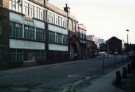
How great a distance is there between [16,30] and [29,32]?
6402 millimetres

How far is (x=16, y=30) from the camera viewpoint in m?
60.1

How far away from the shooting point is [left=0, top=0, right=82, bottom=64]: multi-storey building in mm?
57188

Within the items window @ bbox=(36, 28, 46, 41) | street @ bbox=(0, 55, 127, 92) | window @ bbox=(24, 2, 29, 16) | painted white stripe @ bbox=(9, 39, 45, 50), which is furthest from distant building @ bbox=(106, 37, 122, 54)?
street @ bbox=(0, 55, 127, 92)

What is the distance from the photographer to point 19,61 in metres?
59.5

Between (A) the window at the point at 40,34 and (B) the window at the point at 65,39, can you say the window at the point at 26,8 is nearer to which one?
(A) the window at the point at 40,34

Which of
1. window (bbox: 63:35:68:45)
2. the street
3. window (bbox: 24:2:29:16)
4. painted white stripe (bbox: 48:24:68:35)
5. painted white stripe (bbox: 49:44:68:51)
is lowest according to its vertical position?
the street

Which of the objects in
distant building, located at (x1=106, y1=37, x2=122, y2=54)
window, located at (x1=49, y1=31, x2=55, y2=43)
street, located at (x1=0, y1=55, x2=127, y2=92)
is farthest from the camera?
distant building, located at (x1=106, y1=37, x2=122, y2=54)

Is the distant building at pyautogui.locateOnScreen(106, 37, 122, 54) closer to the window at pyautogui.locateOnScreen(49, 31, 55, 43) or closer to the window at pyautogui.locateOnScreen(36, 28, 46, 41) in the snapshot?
the window at pyautogui.locateOnScreen(49, 31, 55, 43)

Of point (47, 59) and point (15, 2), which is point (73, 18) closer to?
point (47, 59)

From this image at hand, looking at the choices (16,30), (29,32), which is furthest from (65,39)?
(16,30)

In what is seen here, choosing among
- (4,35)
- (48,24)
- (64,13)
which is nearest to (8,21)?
(4,35)

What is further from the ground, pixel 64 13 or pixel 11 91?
pixel 64 13

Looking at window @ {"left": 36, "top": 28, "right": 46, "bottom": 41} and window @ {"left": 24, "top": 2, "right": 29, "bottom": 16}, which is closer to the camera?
window @ {"left": 24, "top": 2, "right": 29, "bottom": 16}

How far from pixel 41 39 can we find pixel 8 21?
16.7m
